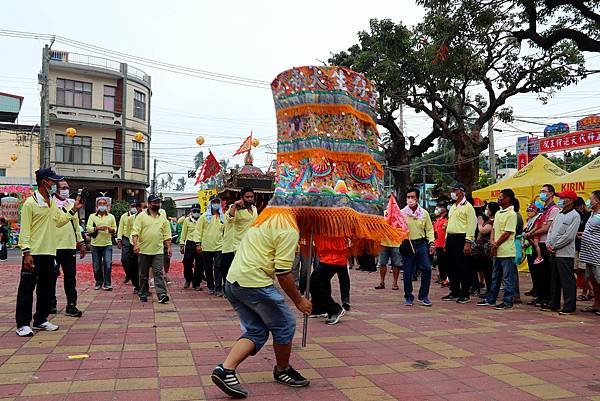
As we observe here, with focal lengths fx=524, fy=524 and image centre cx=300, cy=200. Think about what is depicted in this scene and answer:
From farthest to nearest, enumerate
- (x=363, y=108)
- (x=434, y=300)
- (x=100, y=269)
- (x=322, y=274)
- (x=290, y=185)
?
(x=100, y=269), (x=434, y=300), (x=322, y=274), (x=363, y=108), (x=290, y=185)

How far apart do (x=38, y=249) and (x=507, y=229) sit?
621 centimetres

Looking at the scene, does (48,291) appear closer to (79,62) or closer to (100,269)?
(100,269)

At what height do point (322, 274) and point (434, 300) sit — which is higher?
point (322, 274)

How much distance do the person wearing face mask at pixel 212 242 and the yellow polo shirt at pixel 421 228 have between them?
3287 mm

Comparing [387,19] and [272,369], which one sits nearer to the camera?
[272,369]

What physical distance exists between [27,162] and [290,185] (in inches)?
1391

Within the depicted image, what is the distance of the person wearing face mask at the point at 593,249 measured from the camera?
7184 millimetres

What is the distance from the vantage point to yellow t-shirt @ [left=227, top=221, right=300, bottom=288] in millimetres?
3793

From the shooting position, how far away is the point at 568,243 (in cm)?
722

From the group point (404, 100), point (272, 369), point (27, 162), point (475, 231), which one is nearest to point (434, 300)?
point (475, 231)

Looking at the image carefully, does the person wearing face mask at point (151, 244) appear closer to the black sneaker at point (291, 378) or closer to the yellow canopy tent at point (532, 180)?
the black sneaker at point (291, 378)

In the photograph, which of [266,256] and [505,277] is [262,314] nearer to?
[266,256]

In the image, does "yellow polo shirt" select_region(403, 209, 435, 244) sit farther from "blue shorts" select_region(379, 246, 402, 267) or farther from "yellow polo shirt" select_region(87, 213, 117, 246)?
"yellow polo shirt" select_region(87, 213, 117, 246)

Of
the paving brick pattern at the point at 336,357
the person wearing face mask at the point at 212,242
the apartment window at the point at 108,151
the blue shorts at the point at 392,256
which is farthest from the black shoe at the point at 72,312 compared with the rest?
the apartment window at the point at 108,151
